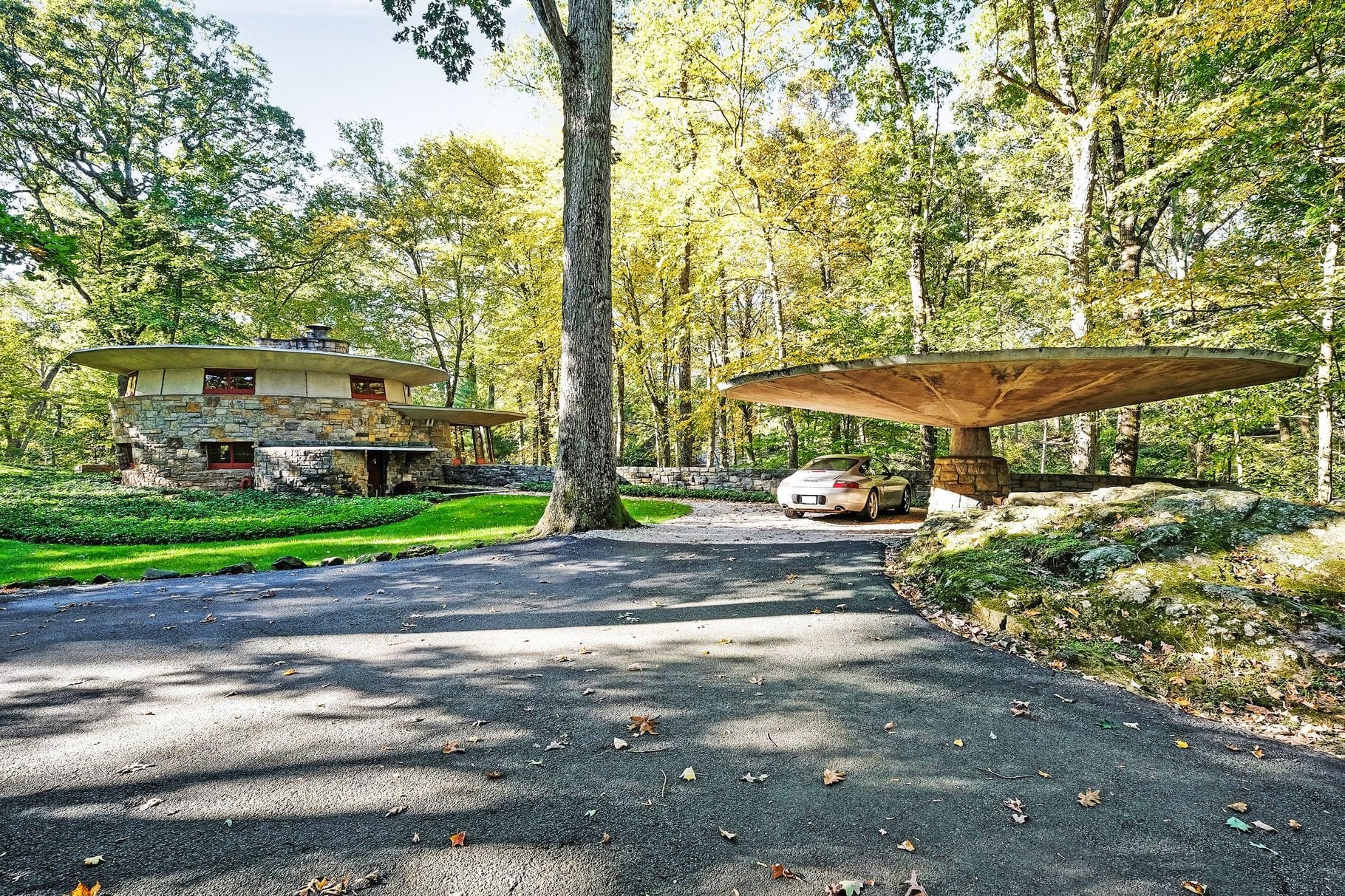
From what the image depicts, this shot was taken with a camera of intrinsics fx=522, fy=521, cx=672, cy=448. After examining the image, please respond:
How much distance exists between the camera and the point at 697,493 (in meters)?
16.4

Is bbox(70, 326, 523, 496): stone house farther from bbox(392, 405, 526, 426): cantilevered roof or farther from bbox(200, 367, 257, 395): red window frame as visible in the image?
bbox(392, 405, 526, 426): cantilevered roof

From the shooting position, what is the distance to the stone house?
51.7ft

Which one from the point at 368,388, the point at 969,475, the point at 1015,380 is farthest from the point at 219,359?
the point at 1015,380

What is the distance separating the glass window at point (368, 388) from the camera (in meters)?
19.6

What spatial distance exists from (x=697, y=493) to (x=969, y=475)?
8996 millimetres

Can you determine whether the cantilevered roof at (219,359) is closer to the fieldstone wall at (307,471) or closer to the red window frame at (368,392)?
the red window frame at (368,392)

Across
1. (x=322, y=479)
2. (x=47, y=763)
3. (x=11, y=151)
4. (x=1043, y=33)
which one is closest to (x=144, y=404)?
(x=322, y=479)

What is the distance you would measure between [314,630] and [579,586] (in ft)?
7.71

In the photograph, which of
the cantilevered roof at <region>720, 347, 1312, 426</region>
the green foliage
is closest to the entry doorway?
the green foliage

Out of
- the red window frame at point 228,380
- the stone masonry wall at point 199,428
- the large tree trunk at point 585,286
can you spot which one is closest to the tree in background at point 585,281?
the large tree trunk at point 585,286

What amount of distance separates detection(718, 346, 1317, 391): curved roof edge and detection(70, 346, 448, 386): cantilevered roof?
18128 mm

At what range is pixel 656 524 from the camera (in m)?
10.0

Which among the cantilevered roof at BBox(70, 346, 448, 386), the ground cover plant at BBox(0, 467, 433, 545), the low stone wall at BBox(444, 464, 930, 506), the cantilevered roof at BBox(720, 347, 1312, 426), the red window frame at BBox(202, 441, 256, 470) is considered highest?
the cantilevered roof at BBox(70, 346, 448, 386)

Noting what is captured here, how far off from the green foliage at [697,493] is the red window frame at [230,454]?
41.4 feet
